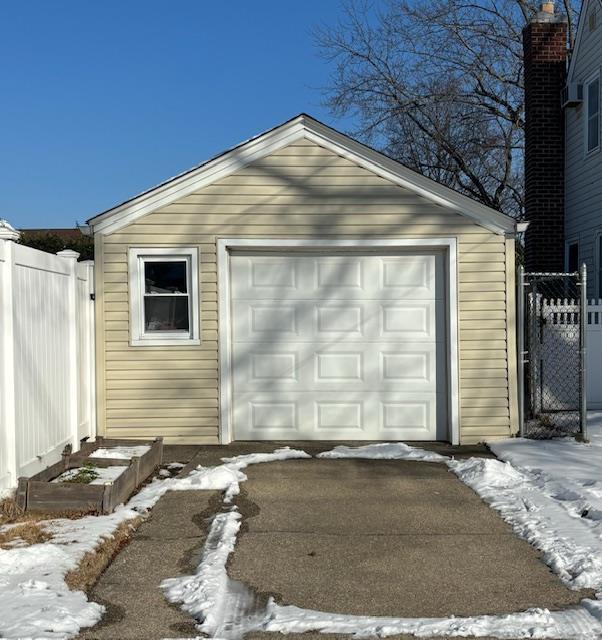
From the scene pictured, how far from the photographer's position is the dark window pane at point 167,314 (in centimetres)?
877

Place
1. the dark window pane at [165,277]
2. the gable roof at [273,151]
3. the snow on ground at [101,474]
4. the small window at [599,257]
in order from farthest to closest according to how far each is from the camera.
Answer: the small window at [599,257]
the dark window pane at [165,277]
the gable roof at [273,151]
the snow on ground at [101,474]

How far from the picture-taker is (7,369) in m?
5.64

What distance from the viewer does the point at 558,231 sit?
1367cm

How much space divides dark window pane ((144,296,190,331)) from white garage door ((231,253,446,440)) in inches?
23.9

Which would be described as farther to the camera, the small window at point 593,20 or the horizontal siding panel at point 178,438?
the small window at point 593,20

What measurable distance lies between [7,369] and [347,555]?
297 cm

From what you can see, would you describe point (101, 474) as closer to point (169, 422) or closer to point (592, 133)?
point (169, 422)

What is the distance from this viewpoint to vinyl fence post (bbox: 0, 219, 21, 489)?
18.3 ft

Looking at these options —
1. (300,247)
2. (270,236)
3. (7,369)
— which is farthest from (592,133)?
(7,369)

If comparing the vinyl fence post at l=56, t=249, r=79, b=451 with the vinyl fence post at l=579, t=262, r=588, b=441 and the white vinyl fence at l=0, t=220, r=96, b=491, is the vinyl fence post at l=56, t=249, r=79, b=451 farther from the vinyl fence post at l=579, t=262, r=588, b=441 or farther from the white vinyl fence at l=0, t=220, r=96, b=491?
the vinyl fence post at l=579, t=262, r=588, b=441

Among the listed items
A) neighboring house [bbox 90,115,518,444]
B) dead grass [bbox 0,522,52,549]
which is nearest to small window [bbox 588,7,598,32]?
neighboring house [bbox 90,115,518,444]

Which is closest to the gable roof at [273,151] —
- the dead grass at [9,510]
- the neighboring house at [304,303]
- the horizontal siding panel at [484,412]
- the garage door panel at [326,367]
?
the neighboring house at [304,303]

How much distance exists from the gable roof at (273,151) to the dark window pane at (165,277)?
62 cm

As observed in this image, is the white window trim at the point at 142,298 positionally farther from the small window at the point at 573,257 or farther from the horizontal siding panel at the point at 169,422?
the small window at the point at 573,257
